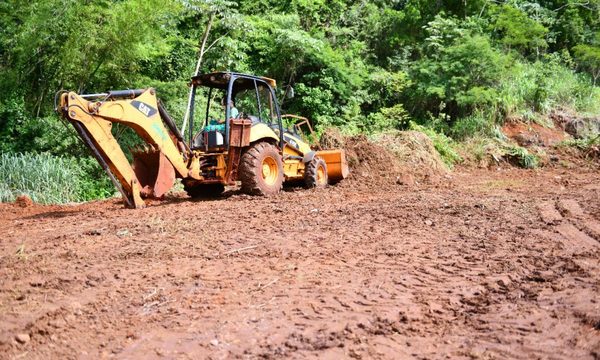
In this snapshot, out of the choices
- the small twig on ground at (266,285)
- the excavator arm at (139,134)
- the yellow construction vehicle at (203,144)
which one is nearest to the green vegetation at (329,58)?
the yellow construction vehicle at (203,144)

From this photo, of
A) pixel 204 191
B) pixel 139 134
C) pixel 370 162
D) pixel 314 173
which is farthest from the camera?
pixel 370 162

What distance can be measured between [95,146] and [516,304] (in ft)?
18.6

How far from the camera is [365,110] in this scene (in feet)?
65.2

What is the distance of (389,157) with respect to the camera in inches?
505

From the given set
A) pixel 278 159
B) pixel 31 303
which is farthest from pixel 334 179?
pixel 31 303

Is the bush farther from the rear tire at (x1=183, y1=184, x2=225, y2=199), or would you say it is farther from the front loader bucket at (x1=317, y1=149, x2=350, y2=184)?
the front loader bucket at (x1=317, y1=149, x2=350, y2=184)

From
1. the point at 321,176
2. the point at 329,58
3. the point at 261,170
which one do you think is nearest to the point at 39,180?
the point at 261,170

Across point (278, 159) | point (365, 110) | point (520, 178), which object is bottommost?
point (520, 178)

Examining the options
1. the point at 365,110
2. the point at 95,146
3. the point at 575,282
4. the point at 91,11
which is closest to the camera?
the point at 575,282

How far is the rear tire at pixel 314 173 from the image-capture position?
34.4 ft

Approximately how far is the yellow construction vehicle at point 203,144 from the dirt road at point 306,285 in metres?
1.01

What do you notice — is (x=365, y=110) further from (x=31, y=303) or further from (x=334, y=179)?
(x=31, y=303)

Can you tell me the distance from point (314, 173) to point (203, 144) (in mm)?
2461

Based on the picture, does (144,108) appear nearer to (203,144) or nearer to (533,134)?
(203,144)
